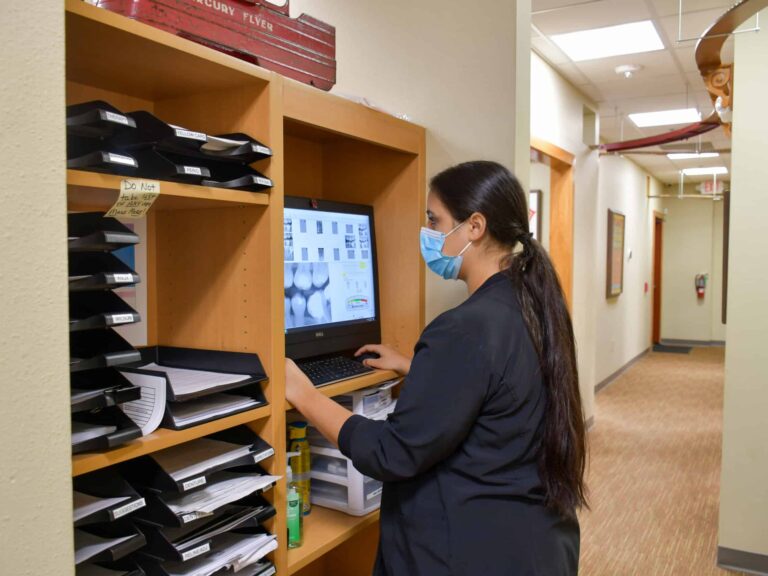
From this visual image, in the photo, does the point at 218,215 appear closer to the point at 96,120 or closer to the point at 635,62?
the point at 96,120

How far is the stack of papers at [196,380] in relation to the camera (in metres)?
1.23

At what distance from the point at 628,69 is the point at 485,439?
170 inches

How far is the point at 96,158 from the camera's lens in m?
1.00

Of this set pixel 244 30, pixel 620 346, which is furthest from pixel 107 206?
pixel 620 346

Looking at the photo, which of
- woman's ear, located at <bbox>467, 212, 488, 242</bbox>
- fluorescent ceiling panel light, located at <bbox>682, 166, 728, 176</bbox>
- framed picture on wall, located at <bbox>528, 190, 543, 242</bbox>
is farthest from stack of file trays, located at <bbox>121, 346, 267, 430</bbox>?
fluorescent ceiling panel light, located at <bbox>682, 166, 728, 176</bbox>

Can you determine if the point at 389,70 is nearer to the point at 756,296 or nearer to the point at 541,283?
the point at 541,283

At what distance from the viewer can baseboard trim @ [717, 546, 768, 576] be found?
3.10 metres

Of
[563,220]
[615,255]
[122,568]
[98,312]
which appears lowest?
[122,568]

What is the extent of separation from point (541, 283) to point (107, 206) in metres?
0.92

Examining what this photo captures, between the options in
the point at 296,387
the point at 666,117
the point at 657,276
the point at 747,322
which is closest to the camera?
the point at 296,387

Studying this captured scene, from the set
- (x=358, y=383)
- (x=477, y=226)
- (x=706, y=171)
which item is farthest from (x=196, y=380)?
(x=706, y=171)

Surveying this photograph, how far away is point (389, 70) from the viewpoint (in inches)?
78.1

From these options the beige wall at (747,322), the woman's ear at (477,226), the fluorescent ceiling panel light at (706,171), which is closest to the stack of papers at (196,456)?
the woman's ear at (477,226)

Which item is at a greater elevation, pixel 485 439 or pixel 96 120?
pixel 96 120
